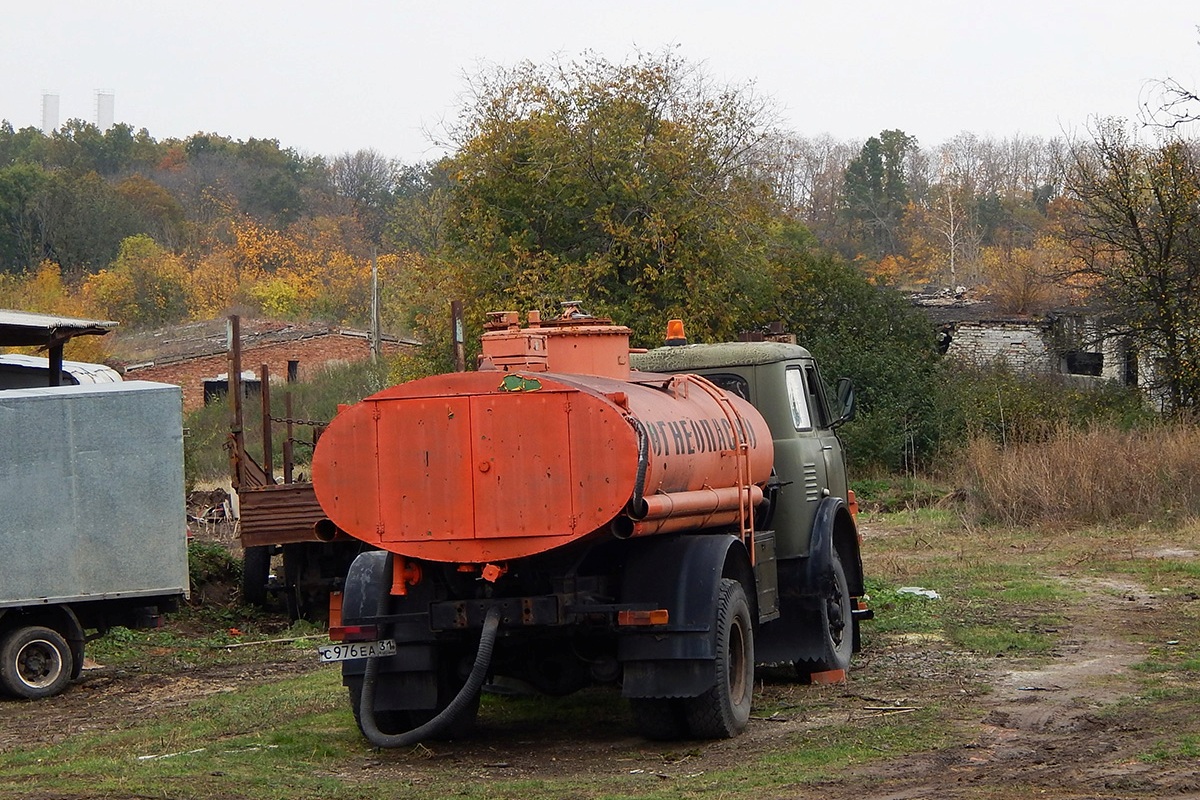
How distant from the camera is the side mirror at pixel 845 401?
41.1 ft

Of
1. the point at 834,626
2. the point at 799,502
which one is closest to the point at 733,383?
the point at 799,502

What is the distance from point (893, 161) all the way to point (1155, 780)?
284 feet

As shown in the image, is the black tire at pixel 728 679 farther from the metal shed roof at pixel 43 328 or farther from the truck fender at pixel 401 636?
the metal shed roof at pixel 43 328

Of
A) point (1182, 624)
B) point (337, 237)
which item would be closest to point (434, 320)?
point (1182, 624)

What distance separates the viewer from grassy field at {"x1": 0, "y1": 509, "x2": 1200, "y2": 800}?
307 inches

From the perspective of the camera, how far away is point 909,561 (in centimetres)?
2062

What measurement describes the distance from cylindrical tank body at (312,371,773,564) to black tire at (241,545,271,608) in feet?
31.0

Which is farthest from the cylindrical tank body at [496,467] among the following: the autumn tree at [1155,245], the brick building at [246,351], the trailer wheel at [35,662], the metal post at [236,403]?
the brick building at [246,351]

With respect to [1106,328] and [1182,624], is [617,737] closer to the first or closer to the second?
[1182,624]

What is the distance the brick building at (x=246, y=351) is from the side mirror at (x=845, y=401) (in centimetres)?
3866

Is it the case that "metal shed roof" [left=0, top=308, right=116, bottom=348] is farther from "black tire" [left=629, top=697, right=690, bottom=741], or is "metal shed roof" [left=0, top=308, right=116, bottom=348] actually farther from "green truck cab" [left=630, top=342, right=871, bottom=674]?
"black tire" [left=629, top=697, right=690, bottom=741]

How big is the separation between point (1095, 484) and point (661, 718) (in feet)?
53.4

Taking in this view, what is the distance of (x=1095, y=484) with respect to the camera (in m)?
23.6

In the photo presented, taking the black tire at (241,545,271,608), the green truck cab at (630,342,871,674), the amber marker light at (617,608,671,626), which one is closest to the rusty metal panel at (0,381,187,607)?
the black tire at (241,545,271,608)
